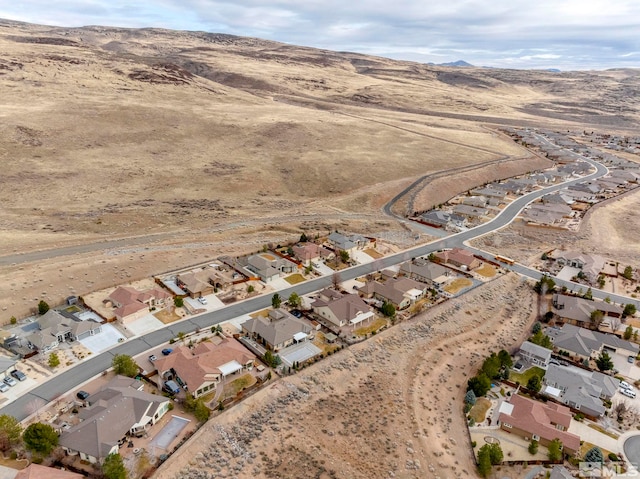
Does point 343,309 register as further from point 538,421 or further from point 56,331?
point 56,331

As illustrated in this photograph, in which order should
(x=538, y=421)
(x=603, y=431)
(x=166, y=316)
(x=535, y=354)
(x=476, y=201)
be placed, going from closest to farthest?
1. (x=538, y=421)
2. (x=603, y=431)
3. (x=535, y=354)
4. (x=166, y=316)
5. (x=476, y=201)

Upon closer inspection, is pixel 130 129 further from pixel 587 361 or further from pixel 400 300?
pixel 587 361

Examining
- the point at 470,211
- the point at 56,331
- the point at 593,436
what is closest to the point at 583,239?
the point at 470,211

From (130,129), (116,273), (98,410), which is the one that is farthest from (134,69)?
(98,410)

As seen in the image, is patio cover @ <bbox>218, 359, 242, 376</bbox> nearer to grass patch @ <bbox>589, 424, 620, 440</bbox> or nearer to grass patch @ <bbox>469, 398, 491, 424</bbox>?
grass patch @ <bbox>469, 398, 491, 424</bbox>

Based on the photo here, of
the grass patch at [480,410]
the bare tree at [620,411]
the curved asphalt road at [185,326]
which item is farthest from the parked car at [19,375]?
the bare tree at [620,411]

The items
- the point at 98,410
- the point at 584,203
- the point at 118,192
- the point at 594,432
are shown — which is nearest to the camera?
the point at 98,410

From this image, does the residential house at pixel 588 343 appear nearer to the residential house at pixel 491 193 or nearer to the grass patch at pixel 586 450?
the grass patch at pixel 586 450
